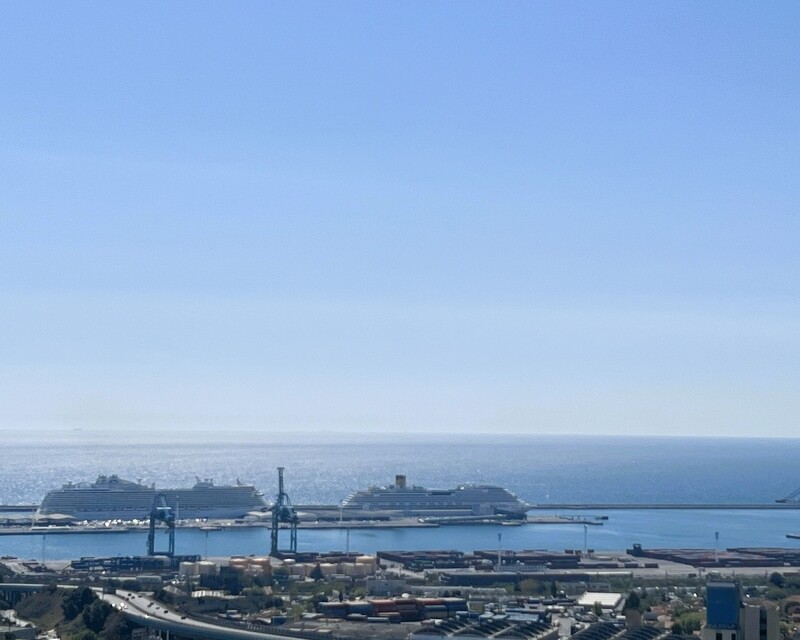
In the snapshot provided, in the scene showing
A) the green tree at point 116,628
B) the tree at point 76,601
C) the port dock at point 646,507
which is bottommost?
the green tree at point 116,628

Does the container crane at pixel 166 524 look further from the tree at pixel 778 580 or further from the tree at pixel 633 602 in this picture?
the tree at pixel 778 580

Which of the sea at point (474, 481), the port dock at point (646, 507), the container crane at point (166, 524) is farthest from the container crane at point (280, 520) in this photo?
the port dock at point (646, 507)

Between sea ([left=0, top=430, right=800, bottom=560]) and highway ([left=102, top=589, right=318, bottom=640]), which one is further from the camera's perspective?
sea ([left=0, top=430, right=800, bottom=560])

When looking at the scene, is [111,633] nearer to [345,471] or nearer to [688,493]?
[688,493]

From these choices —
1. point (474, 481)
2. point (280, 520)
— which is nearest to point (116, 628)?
point (280, 520)

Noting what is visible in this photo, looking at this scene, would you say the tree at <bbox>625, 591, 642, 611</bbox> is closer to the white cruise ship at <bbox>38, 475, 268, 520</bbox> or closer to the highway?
the highway

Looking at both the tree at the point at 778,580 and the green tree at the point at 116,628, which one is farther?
the tree at the point at 778,580

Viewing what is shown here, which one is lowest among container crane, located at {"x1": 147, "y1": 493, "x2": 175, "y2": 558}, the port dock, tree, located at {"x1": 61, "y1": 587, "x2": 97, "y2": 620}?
tree, located at {"x1": 61, "y1": 587, "x2": 97, "y2": 620}

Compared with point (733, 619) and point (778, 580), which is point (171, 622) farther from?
→ point (778, 580)

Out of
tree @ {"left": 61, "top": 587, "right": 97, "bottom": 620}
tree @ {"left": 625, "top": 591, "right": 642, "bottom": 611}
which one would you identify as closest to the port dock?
tree @ {"left": 625, "top": 591, "right": 642, "bottom": 611}
